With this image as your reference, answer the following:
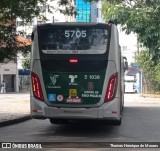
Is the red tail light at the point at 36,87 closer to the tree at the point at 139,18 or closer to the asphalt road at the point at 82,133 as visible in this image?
the asphalt road at the point at 82,133

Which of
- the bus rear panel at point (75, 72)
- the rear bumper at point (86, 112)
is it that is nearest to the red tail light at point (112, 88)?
the bus rear panel at point (75, 72)

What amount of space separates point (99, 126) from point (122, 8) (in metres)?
20.3

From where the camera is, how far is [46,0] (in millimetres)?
15031

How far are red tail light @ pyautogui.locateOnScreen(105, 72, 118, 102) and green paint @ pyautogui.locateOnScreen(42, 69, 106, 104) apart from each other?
227mm

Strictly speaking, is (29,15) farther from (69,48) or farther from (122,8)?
(122,8)

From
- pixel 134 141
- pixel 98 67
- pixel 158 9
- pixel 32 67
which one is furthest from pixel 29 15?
pixel 158 9

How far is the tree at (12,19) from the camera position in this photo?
47.1ft

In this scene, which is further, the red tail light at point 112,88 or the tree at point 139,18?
the tree at point 139,18

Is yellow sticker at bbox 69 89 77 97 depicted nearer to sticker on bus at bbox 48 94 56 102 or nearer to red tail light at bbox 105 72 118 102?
sticker on bus at bbox 48 94 56 102

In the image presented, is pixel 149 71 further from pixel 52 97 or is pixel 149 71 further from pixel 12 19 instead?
pixel 52 97

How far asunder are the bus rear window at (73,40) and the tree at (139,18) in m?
20.8

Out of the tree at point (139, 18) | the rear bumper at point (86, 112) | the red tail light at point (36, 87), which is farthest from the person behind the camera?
the tree at point (139, 18)

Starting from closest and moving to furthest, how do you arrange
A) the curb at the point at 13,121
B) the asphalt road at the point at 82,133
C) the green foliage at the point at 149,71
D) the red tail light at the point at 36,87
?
1. the asphalt road at the point at 82,133
2. the red tail light at the point at 36,87
3. the curb at the point at 13,121
4. the green foliage at the point at 149,71

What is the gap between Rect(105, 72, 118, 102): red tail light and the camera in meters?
12.4
